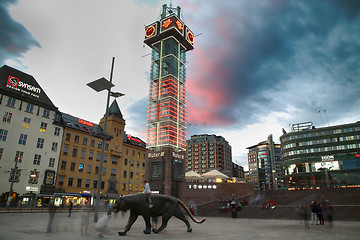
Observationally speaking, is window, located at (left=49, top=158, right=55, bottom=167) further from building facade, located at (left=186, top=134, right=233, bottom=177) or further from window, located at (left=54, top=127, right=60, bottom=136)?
building facade, located at (left=186, top=134, right=233, bottom=177)

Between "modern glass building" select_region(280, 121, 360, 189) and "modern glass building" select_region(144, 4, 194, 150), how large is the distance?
38.3 metres

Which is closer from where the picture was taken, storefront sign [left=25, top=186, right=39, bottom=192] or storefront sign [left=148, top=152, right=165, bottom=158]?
storefront sign [left=25, top=186, right=39, bottom=192]

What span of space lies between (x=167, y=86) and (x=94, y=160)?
84.8ft

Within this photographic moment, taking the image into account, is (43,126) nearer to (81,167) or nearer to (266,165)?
(81,167)

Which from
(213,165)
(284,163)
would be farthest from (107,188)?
(213,165)

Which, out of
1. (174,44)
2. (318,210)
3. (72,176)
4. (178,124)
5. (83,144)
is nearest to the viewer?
(318,210)

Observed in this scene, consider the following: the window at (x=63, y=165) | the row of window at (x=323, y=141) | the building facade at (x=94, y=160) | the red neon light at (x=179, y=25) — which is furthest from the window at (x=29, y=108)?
the row of window at (x=323, y=141)

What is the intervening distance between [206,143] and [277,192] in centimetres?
12170

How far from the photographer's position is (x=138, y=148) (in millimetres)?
72188

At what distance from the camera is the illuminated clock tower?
54.9 m

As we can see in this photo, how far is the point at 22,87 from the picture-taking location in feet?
152

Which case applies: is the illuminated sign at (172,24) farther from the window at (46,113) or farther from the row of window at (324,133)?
the row of window at (324,133)

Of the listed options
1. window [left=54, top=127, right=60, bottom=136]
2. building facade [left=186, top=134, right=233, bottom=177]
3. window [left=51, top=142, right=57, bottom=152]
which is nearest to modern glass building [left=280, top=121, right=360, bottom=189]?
window [left=51, top=142, right=57, bottom=152]

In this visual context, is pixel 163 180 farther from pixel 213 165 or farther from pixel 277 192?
pixel 213 165
